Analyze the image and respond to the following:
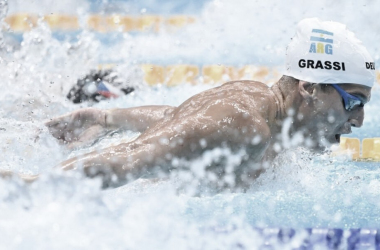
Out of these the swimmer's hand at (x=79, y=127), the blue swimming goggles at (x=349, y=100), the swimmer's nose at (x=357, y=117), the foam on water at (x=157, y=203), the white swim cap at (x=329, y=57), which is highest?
the white swim cap at (x=329, y=57)

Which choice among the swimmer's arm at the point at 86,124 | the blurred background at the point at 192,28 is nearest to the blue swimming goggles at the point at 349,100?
the swimmer's arm at the point at 86,124

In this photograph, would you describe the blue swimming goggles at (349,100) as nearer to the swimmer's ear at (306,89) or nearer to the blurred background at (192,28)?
the swimmer's ear at (306,89)

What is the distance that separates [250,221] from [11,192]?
0.85 meters

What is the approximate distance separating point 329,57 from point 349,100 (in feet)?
0.60

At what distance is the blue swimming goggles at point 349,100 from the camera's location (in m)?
1.91

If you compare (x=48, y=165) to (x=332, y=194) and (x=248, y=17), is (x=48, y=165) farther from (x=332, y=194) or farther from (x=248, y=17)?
(x=248, y=17)

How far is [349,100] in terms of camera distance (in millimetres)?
1919

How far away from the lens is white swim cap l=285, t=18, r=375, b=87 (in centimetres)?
196

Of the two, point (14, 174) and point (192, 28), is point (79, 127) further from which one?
point (192, 28)

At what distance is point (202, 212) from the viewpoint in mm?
2043

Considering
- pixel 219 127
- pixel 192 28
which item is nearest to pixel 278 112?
pixel 219 127

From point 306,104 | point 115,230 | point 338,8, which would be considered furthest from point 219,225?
point 338,8

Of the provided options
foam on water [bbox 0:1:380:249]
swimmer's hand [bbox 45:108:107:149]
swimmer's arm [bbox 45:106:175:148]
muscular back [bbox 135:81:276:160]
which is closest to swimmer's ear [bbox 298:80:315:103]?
muscular back [bbox 135:81:276:160]

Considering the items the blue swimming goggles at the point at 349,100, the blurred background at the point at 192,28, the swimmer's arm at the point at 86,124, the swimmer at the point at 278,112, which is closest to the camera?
the swimmer at the point at 278,112
